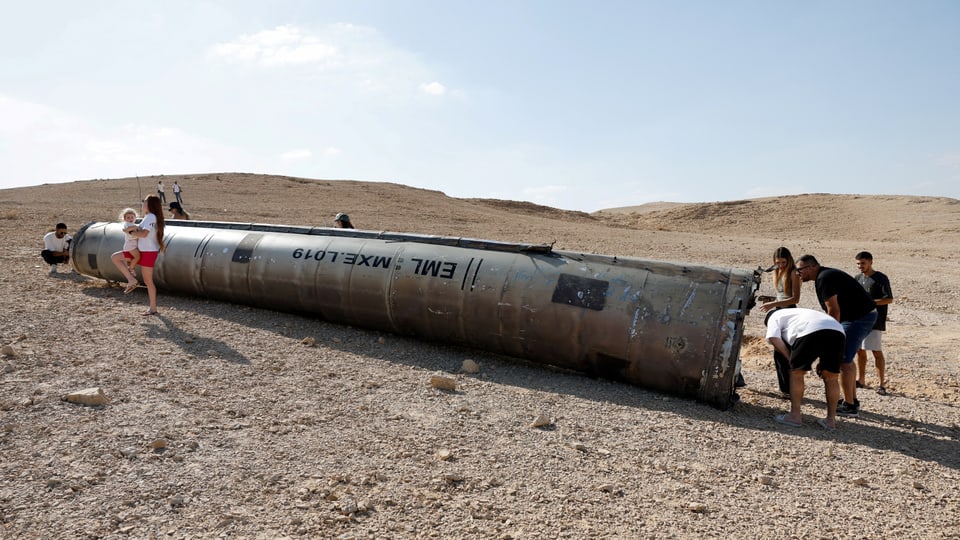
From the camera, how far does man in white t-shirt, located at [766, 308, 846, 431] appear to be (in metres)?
5.08

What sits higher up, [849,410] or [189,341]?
[189,341]

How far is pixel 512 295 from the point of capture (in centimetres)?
649

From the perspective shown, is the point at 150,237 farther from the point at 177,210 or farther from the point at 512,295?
Result: the point at 512,295

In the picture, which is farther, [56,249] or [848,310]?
[56,249]

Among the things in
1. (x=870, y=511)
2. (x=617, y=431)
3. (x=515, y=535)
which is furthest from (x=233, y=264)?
(x=870, y=511)

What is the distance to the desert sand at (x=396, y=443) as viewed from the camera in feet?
11.5

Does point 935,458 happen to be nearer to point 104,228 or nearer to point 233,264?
point 233,264

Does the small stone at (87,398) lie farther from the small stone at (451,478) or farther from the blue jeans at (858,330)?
the blue jeans at (858,330)

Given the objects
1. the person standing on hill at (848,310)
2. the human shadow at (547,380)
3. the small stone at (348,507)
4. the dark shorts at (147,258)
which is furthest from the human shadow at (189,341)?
the person standing on hill at (848,310)

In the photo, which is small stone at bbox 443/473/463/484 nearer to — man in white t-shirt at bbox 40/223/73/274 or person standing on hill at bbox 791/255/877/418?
person standing on hill at bbox 791/255/877/418

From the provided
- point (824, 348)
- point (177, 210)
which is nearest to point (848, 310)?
point (824, 348)

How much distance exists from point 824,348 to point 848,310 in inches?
36.6

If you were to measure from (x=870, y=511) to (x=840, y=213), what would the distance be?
37201 millimetres

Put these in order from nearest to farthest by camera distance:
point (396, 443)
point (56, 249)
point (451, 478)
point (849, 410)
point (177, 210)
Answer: point (451, 478) → point (396, 443) → point (849, 410) → point (56, 249) → point (177, 210)
